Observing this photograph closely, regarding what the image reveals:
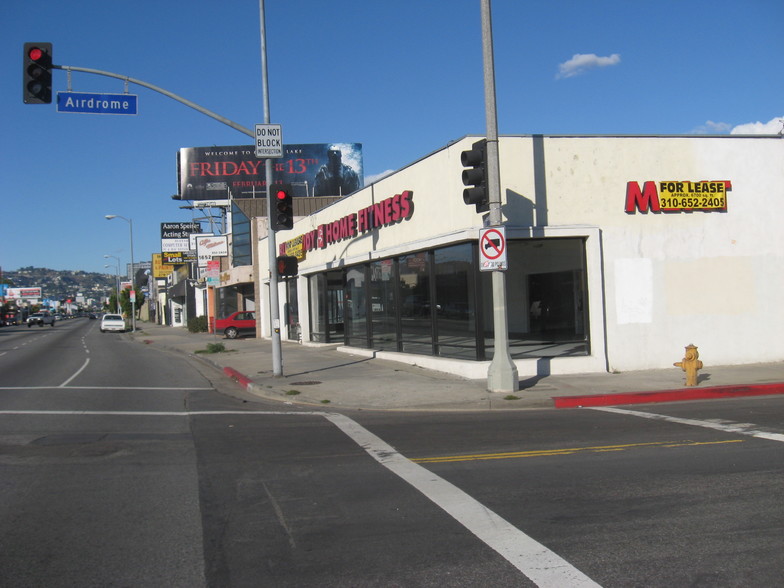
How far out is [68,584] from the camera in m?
4.50

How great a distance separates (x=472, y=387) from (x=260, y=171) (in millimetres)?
47865

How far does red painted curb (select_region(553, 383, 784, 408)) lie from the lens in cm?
1212

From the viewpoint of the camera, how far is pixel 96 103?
14727 millimetres

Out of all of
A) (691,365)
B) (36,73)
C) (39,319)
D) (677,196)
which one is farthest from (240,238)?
(39,319)

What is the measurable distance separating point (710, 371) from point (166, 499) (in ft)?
41.4

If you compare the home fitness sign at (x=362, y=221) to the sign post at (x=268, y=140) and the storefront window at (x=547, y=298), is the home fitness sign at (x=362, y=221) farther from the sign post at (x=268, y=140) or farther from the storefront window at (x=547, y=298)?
the sign post at (x=268, y=140)

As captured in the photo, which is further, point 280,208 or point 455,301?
point 455,301

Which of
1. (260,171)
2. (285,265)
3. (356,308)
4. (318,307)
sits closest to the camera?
(285,265)

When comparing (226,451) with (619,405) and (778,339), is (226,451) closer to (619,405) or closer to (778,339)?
(619,405)

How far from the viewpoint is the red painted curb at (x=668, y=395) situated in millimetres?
12117

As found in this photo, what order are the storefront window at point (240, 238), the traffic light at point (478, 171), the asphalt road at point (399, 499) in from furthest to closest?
1. the storefront window at point (240, 238)
2. the traffic light at point (478, 171)
3. the asphalt road at point (399, 499)

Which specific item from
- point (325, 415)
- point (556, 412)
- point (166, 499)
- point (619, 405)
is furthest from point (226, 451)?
point (619, 405)

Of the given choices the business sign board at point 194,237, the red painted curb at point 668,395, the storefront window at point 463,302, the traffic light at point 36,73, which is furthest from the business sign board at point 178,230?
the red painted curb at point 668,395

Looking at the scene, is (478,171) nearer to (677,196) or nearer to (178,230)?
(677,196)
